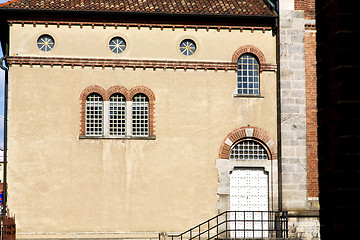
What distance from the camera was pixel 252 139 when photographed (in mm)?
22766

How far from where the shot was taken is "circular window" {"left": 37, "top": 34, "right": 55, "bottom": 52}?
22.3 metres

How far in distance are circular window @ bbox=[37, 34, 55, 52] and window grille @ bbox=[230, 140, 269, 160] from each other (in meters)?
7.58

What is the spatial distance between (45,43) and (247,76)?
7.45 m

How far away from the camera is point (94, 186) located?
21812 millimetres

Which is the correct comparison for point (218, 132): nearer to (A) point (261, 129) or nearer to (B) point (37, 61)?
(A) point (261, 129)

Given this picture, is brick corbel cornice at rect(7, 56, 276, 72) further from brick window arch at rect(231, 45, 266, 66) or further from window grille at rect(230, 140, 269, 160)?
window grille at rect(230, 140, 269, 160)

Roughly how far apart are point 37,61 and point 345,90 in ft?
57.7

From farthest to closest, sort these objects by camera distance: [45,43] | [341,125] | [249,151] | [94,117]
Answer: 1. [249,151]
2. [45,43]
3. [94,117]
4. [341,125]

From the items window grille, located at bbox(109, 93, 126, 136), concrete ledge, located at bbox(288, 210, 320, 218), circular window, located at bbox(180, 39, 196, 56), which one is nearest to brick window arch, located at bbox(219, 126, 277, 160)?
concrete ledge, located at bbox(288, 210, 320, 218)

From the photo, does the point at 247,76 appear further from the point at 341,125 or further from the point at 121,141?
the point at 341,125

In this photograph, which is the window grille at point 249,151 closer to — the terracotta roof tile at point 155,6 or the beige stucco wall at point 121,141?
the beige stucco wall at point 121,141

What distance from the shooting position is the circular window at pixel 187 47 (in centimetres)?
2295

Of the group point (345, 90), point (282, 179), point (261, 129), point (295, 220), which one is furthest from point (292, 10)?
point (345, 90)

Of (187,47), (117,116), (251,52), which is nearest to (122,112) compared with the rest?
(117,116)
